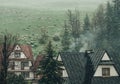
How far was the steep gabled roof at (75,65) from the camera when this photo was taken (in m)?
53.8

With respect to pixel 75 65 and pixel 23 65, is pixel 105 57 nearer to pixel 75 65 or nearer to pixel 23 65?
pixel 75 65

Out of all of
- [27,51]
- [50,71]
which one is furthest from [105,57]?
[27,51]

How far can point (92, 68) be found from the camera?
53062 mm

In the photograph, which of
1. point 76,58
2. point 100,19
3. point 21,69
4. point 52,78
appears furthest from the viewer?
point 100,19

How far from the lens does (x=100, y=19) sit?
14650 cm

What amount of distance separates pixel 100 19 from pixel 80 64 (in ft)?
303

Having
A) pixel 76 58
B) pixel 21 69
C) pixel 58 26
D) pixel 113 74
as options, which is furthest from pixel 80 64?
pixel 58 26

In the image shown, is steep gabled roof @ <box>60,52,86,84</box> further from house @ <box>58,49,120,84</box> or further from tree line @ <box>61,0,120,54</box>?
tree line @ <box>61,0,120,54</box>

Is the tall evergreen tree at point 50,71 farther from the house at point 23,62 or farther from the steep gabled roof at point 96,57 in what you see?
the house at point 23,62

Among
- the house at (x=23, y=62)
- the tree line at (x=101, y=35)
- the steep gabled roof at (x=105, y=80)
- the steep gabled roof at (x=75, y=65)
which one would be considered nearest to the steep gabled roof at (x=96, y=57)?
the steep gabled roof at (x=105, y=80)

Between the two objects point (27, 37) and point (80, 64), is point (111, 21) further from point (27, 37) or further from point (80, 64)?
point (80, 64)

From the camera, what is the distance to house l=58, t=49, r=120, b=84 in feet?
172

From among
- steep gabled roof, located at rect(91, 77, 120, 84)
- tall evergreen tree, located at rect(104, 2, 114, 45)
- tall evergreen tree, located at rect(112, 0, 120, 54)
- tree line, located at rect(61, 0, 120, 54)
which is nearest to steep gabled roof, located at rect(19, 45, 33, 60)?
tree line, located at rect(61, 0, 120, 54)

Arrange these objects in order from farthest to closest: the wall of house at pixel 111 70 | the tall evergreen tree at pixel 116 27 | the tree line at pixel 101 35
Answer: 1. the tree line at pixel 101 35
2. the tall evergreen tree at pixel 116 27
3. the wall of house at pixel 111 70
